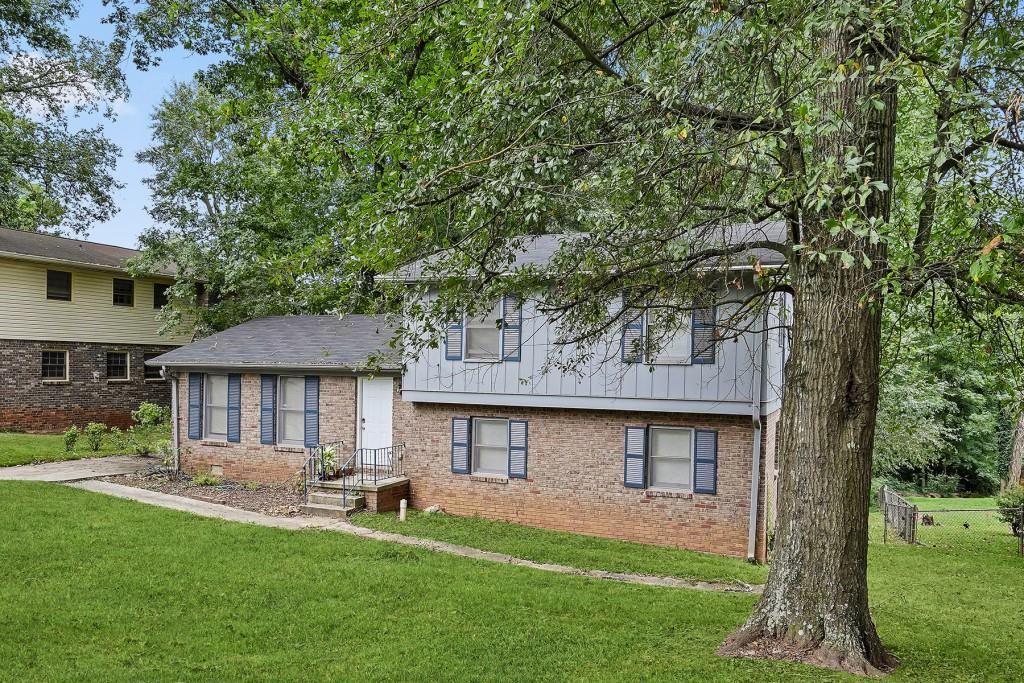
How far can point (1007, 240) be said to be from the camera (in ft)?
15.6

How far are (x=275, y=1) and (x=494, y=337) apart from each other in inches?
461

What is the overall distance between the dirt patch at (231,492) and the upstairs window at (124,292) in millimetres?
9752

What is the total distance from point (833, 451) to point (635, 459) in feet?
21.3

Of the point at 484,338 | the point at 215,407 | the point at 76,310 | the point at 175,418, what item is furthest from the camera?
the point at 76,310

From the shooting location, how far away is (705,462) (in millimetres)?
12281

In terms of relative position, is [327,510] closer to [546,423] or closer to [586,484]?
[546,423]

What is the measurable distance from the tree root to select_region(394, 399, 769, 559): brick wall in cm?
563

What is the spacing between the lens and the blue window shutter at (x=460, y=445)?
14.2 meters

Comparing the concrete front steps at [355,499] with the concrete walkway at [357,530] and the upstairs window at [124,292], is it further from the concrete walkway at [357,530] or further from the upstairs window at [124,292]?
the upstairs window at [124,292]

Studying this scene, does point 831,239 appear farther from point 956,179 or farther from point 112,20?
point 112,20

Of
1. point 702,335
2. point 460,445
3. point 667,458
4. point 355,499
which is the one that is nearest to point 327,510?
point 355,499

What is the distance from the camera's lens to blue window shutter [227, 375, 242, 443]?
16969mm

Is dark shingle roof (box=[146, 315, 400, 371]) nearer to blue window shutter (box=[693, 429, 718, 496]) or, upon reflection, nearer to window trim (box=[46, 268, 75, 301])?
blue window shutter (box=[693, 429, 718, 496])

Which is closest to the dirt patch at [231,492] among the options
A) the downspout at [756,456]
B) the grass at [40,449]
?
the grass at [40,449]
